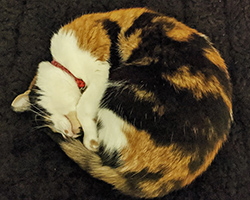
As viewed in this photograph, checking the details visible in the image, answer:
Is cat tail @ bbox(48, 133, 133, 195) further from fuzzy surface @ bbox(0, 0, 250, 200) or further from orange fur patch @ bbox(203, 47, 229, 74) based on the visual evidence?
orange fur patch @ bbox(203, 47, 229, 74)

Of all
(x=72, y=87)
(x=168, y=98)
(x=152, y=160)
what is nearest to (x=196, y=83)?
(x=168, y=98)

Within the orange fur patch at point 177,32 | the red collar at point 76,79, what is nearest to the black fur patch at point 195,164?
the orange fur patch at point 177,32

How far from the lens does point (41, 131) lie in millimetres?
1234

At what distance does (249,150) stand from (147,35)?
0.88 m

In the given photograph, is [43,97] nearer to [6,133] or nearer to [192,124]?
[6,133]

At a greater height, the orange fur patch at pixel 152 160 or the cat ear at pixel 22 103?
the orange fur patch at pixel 152 160

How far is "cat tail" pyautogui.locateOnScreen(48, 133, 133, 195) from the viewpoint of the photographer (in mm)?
954

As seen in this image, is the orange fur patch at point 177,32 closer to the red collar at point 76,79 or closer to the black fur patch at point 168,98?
the black fur patch at point 168,98

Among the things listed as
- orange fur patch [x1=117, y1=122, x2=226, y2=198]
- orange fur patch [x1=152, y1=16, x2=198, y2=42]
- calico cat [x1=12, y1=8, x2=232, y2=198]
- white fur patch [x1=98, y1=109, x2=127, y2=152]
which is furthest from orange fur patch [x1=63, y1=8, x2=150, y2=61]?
orange fur patch [x1=117, y1=122, x2=226, y2=198]

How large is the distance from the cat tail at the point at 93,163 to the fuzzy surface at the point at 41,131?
0.21m

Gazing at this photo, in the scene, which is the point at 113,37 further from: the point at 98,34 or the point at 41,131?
the point at 41,131

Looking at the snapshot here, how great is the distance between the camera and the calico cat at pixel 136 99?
88 cm

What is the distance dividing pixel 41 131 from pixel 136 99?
61 cm

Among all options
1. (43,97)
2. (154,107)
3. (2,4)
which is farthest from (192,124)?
(2,4)
